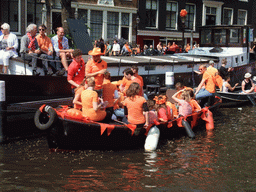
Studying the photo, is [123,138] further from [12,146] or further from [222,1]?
[222,1]

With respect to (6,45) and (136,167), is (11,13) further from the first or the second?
(136,167)

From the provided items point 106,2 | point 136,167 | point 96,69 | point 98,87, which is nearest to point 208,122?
point 98,87

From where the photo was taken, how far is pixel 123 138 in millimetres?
8312

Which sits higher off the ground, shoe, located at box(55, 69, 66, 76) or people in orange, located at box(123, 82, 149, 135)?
shoe, located at box(55, 69, 66, 76)

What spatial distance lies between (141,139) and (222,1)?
26.5m

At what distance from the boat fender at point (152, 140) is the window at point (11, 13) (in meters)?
15.0

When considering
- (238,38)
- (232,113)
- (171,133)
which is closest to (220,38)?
(238,38)

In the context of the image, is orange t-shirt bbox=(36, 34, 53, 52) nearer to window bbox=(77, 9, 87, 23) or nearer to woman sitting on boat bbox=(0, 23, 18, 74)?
woman sitting on boat bbox=(0, 23, 18, 74)

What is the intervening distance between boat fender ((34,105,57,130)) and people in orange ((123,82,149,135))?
158cm

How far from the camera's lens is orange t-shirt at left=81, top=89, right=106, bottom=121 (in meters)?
7.78

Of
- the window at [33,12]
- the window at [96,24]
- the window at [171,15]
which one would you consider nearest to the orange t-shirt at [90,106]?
the window at [33,12]

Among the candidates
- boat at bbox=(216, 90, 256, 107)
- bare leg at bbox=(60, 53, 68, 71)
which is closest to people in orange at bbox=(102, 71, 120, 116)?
bare leg at bbox=(60, 53, 68, 71)

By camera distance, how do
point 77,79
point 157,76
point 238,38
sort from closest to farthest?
Result: 1. point 77,79
2. point 157,76
3. point 238,38

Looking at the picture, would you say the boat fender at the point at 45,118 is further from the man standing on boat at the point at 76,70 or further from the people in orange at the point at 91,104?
the man standing on boat at the point at 76,70
